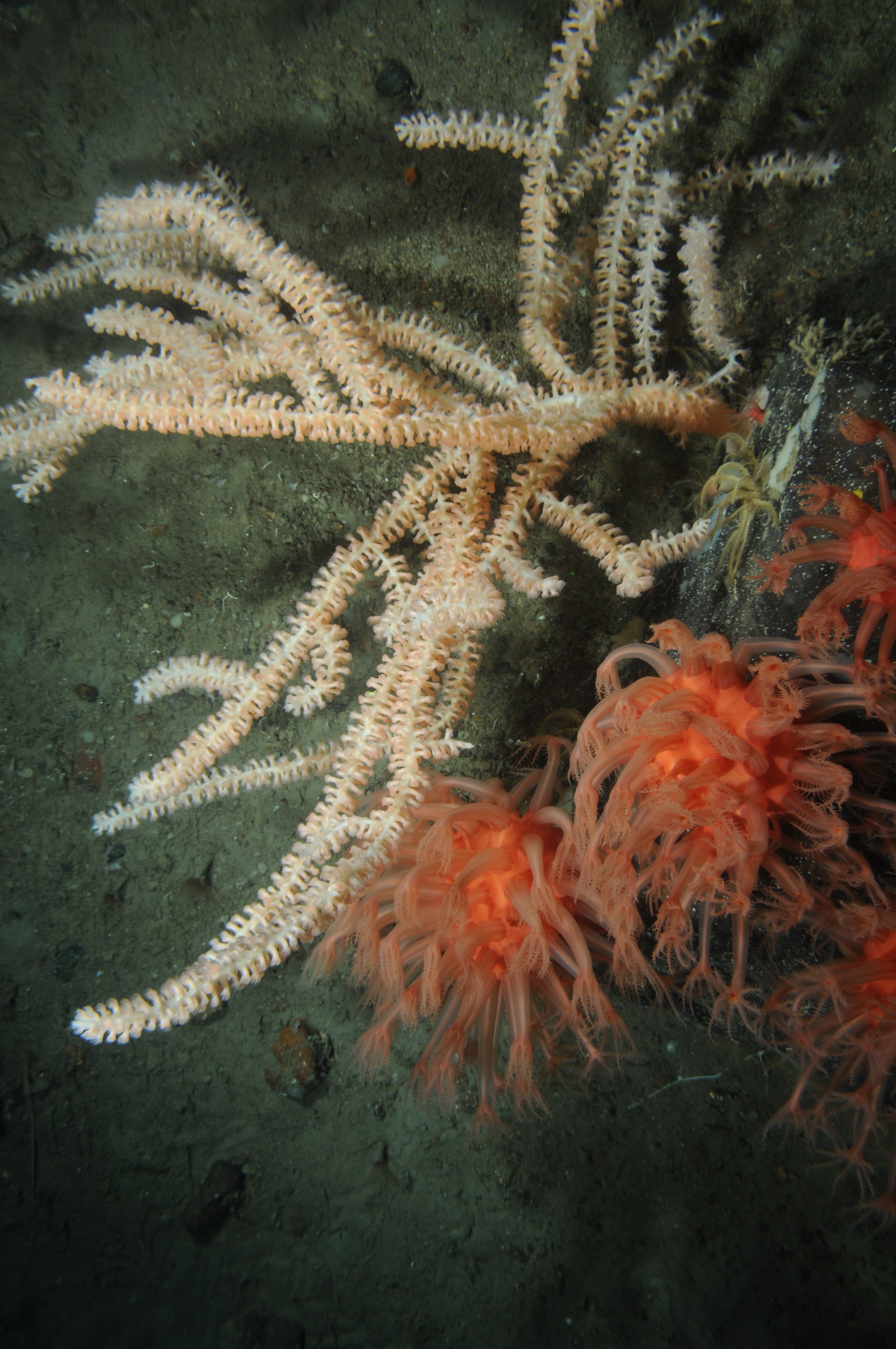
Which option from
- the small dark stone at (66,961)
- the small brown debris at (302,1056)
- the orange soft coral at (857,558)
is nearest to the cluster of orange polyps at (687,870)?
the orange soft coral at (857,558)

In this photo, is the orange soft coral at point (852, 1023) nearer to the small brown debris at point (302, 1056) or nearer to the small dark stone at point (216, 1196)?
the small brown debris at point (302, 1056)

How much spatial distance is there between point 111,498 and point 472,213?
5.69ft

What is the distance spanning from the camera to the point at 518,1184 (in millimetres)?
3051

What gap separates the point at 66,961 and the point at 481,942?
2559mm

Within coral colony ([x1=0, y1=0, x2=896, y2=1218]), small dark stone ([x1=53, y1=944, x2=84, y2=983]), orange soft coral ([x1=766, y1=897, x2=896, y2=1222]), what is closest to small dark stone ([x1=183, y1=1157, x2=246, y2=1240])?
small dark stone ([x1=53, y1=944, x2=84, y2=983])

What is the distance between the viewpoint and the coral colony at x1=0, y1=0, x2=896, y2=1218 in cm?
155

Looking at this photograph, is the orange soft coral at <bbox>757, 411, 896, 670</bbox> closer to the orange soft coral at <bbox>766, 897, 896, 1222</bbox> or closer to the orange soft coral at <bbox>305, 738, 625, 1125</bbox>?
the orange soft coral at <bbox>766, 897, 896, 1222</bbox>

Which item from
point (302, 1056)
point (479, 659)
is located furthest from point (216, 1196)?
point (479, 659)

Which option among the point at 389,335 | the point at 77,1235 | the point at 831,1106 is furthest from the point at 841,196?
the point at 77,1235

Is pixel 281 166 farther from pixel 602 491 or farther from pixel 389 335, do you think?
pixel 602 491

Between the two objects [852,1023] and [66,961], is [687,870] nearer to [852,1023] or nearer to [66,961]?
[852,1023]

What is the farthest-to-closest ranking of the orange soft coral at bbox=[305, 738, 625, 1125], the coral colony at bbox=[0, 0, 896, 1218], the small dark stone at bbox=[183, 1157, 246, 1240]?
the small dark stone at bbox=[183, 1157, 246, 1240], the orange soft coral at bbox=[305, 738, 625, 1125], the coral colony at bbox=[0, 0, 896, 1218]

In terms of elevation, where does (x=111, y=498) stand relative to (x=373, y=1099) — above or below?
above

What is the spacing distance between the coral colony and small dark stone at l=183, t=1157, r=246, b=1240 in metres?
2.21
